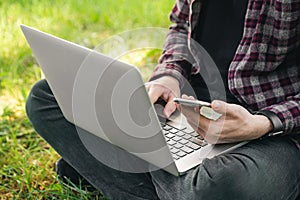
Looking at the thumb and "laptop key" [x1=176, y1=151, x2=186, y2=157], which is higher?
the thumb

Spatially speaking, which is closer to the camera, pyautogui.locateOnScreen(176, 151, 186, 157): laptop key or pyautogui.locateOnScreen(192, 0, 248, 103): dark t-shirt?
pyautogui.locateOnScreen(176, 151, 186, 157): laptop key

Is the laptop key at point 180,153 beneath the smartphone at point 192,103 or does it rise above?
beneath

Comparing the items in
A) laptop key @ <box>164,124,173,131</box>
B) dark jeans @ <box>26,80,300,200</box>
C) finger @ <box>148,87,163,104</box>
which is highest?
finger @ <box>148,87,163,104</box>

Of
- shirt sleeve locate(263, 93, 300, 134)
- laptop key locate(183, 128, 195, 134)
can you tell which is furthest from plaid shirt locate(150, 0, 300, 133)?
laptop key locate(183, 128, 195, 134)

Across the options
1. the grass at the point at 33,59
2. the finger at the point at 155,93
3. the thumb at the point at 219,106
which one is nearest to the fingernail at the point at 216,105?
the thumb at the point at 219,106

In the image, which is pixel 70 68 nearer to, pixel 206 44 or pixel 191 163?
pixel 191 163

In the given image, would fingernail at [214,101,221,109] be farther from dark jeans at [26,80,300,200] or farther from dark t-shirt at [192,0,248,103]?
dark t-shirt at [192,0,248,103]

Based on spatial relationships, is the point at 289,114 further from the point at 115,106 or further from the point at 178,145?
the point at 115,106

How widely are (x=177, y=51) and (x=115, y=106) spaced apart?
19.8 inches

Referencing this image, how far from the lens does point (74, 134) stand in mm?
1429

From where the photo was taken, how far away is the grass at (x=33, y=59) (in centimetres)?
162

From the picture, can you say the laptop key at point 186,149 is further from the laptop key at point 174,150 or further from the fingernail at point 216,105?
the fingernail at point 216,105

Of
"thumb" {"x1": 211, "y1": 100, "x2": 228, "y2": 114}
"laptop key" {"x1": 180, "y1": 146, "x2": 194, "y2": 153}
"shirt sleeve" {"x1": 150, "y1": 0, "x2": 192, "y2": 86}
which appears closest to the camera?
"thumb" {"x1": 211, "y1": 100, "x2": 228, "y2": 114}

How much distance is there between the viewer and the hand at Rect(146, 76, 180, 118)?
130cm
